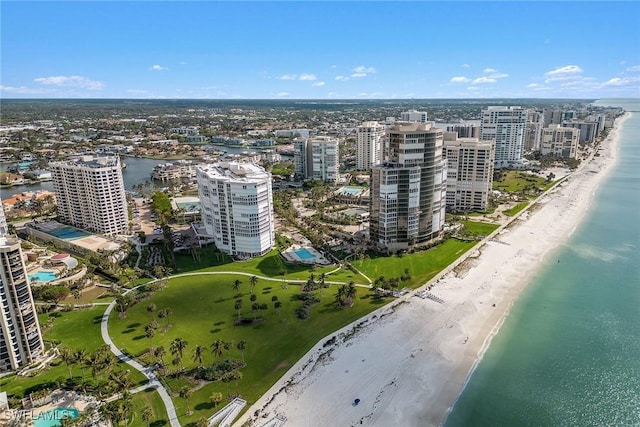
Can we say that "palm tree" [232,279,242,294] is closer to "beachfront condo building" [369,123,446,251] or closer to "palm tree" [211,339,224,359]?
"palm tree" [211,339,224,359]

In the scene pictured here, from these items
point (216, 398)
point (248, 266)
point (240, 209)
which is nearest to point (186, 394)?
point (216, 398)

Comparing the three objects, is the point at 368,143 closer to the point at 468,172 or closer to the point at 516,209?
the point at 468,172

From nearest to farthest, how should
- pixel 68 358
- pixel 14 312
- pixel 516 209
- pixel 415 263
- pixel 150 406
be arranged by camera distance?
pixel 150 406, pixel 68 358, pixel 14 312, pixel 415 263, pixel 516 209

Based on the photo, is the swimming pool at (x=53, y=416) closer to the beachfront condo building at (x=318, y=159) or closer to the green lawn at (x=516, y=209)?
the green lawn at (x=516, y=209)

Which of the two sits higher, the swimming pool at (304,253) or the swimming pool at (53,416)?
the swimming pool at (304,253)

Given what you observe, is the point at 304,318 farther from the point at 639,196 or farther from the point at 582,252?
the point at 639,196

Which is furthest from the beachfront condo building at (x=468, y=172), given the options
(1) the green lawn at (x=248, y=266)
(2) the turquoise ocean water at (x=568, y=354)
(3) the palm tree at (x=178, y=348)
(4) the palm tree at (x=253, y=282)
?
(3) the palm tree at (x=178, y=348)
